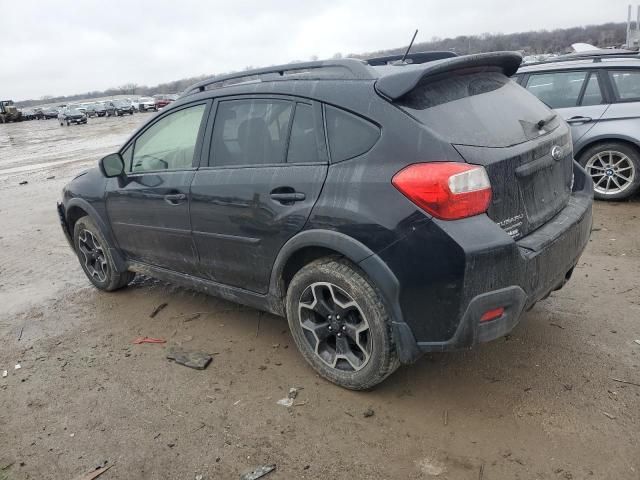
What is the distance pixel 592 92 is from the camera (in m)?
6.66

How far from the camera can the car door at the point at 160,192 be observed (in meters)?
3.77

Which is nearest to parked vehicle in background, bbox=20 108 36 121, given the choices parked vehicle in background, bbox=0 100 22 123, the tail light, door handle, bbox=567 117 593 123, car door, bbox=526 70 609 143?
parked vehicle in background, bbox=0 100 22 123

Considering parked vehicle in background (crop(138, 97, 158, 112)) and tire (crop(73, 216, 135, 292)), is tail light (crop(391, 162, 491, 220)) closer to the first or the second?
tire (crop(73, 216, 135, 292))

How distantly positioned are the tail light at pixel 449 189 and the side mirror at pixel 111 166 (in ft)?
8.89

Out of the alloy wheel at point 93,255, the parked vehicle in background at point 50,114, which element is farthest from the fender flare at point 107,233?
the parked vehicle in background at point 50,114

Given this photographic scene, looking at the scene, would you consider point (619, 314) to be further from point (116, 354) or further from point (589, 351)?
point (116, 354)

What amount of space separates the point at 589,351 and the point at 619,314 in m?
0.65

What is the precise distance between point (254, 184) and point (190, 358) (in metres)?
1.35

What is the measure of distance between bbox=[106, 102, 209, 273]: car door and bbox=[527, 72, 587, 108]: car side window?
509 cm

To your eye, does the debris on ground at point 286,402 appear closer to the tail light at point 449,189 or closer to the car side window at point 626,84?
the tail light at point 449,189

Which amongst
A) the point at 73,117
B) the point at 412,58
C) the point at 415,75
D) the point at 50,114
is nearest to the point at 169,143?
the point at 412,58

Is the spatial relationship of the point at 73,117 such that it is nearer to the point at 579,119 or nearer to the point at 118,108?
the point at 118,108

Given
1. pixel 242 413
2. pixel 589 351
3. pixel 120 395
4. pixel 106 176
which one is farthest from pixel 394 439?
pixel 106 176

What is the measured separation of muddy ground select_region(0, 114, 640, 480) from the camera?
2555 mm
